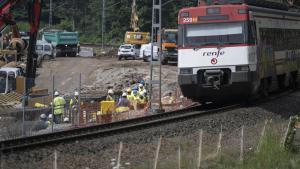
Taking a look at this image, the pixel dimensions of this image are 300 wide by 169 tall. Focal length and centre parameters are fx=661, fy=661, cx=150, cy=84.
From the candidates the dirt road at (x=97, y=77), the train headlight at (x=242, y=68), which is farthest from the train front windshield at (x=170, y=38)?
the train headlight at (x=242, y=68)

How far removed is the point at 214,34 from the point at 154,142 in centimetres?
740

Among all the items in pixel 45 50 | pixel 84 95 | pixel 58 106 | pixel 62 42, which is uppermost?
pixel 62 42

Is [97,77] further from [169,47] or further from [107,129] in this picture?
[107,129]

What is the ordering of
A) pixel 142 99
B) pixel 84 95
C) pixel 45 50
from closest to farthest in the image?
pixel 142 99 < pixel 84 95 < pixel 45 50

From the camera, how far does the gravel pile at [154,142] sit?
39.8 feet

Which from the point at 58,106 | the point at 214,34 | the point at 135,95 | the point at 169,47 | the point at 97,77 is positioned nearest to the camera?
the point at 214,34

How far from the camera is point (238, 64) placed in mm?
20984

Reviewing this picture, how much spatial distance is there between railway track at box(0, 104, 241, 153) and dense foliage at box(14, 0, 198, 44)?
261 ft

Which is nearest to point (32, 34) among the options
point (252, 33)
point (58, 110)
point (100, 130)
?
point (58, 110)

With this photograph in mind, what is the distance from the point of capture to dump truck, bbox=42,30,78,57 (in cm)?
7003

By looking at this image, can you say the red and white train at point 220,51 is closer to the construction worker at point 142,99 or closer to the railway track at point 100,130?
the railway track at point 100,130

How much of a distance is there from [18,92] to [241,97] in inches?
637

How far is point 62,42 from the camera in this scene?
70688mm

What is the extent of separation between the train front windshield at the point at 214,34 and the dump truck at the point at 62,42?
4901cm
